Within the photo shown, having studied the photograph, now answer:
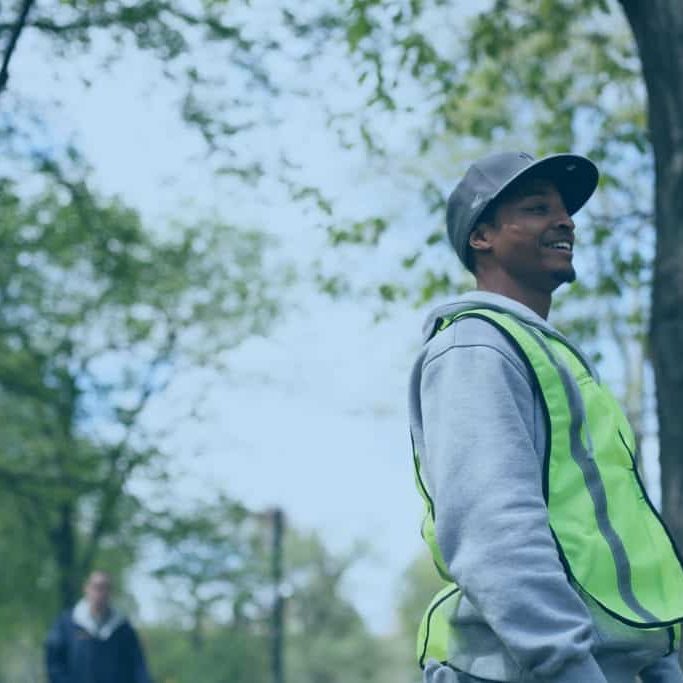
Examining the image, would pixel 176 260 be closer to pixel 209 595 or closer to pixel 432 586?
pixel 209 595

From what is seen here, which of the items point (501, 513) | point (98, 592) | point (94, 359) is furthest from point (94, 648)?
point (94, 359)

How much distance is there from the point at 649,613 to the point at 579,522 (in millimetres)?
215

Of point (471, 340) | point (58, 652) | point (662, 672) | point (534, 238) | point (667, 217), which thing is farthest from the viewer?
point (58, 652)

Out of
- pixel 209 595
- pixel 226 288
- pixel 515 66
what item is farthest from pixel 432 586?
pixel 515 66

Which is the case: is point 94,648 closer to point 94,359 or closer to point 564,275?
A: point 564,275

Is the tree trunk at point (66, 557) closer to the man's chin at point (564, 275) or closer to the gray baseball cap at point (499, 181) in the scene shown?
the gray baseball cap at point (499, 181)

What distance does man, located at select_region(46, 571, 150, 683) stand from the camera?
11961 mm

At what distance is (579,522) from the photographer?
278 centimetres

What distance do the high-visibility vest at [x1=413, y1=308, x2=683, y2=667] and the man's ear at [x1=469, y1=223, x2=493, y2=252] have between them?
26 cm

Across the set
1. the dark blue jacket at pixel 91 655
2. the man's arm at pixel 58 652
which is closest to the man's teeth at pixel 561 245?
the dark blue jacket at pixel 91 655

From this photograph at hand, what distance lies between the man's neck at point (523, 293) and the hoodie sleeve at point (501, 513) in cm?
32

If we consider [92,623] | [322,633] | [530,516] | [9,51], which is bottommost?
[322,633]

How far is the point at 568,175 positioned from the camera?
128 inches

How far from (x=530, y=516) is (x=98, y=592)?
366 inches
